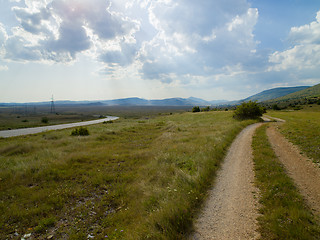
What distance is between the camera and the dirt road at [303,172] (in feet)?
19.6

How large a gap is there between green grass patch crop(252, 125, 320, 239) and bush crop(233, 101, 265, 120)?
34.2 metres

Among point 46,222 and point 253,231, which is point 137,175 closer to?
point 46,222

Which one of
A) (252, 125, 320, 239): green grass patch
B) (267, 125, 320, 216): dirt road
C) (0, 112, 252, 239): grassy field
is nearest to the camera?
(252, 125, 320, 239): green grass patch

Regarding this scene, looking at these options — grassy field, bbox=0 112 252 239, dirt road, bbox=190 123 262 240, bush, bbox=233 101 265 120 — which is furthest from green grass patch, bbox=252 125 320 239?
bush, bbox=233 101 265 120

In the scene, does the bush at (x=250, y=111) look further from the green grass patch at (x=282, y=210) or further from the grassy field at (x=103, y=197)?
the green grass patch at (x=282, y=210)

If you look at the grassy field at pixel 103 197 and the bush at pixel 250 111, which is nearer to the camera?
the grassy field at pixel 103 197

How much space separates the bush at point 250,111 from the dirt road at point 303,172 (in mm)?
28307

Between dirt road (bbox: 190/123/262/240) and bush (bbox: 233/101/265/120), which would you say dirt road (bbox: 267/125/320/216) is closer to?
dirt road (bbox: 190/123/262/240)

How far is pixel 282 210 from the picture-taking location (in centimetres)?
496

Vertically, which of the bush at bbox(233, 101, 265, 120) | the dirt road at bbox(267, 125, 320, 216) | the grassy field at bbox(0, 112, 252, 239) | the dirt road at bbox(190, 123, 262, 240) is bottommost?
the grassy field at bbox(0, 112, 252, 239)

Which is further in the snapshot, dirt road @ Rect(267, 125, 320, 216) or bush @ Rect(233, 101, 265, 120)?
bush @ Rect(233, 101, 265, 120)

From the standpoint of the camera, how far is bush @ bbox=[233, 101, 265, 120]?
37.5 meters

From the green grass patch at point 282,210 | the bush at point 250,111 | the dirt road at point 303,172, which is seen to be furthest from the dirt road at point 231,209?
the bush at point 250,111

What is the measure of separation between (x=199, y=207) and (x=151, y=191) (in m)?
3.11
